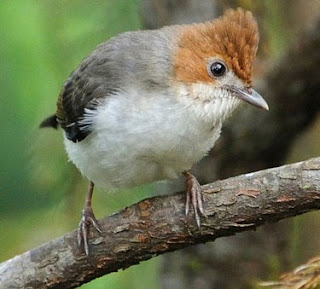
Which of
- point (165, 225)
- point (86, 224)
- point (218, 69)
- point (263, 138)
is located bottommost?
point (165, 225)

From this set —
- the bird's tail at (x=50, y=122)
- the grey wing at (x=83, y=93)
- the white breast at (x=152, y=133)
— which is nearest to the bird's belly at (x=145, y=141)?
the white breast at (x=152, y=133)

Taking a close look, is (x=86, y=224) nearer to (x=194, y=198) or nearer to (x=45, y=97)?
(x=194, y=198)

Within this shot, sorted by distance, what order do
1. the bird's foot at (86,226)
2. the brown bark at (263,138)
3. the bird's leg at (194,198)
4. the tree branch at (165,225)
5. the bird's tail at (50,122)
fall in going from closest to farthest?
the tree branch at (165,225), the bird's leg at (194,198), the bird's foot at (86,226), the bird's tail at (50,122), the brown bark at (263,138)

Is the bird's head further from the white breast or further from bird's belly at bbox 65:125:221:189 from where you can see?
bird's belly at bbox 65:125:221:189

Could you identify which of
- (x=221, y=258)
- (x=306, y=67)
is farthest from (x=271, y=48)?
(x=221, y=258)

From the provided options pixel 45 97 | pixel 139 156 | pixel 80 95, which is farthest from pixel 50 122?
pixel 139 156

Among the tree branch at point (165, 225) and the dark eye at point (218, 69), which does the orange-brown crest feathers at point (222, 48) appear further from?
the tree branch at point (165, 225)
